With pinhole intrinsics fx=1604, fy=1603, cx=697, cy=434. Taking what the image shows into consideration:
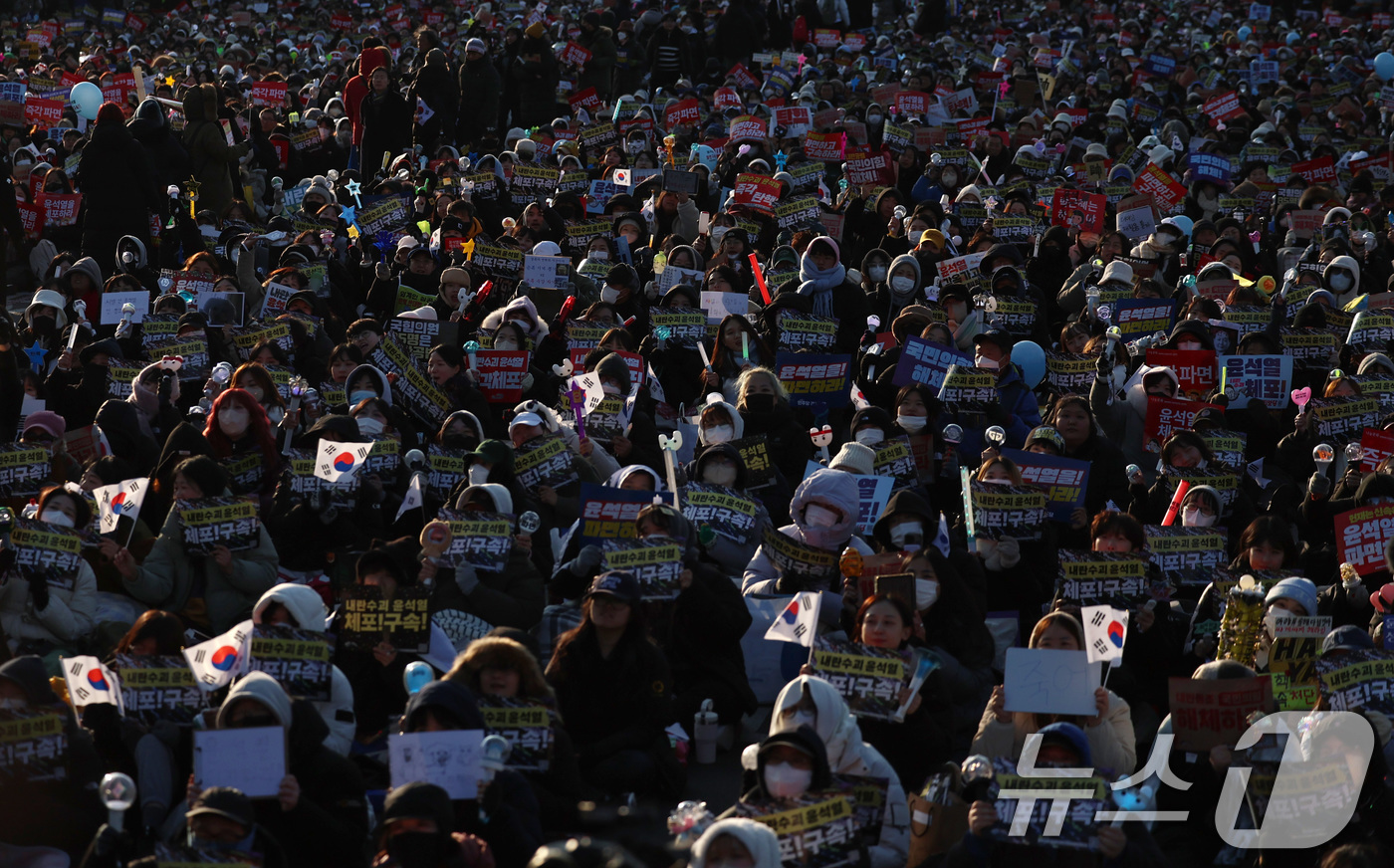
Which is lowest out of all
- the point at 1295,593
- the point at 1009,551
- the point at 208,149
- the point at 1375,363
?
the point at 1375,363

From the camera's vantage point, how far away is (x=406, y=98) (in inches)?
762

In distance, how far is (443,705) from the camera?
17.3ft

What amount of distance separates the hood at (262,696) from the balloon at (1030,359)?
22.9 feet

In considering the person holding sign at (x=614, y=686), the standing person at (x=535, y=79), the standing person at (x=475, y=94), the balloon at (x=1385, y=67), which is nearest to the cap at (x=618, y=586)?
the person holding sign at (x=614, y=686)

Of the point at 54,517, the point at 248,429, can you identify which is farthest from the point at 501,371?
the point at 54,517

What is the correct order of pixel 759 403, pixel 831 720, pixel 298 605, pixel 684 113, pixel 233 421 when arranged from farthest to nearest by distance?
pixel 684 113 < pixel 759 403 < pixel 233 421 < pixel 298 605 < pixel 831 720

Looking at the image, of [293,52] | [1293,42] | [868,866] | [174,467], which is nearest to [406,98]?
[293,52]

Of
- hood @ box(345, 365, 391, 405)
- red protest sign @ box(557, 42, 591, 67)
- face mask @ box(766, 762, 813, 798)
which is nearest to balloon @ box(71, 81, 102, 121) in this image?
red protest sign @ box(557, 42, 591, 67)

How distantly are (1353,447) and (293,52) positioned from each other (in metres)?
21.7

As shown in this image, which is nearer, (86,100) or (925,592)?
(925,592)

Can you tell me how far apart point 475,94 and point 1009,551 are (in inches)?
557

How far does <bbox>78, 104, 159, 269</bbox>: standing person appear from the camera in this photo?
1398cm

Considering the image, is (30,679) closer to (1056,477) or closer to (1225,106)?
(1056,477)

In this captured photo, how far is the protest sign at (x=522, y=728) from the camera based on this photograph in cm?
569
